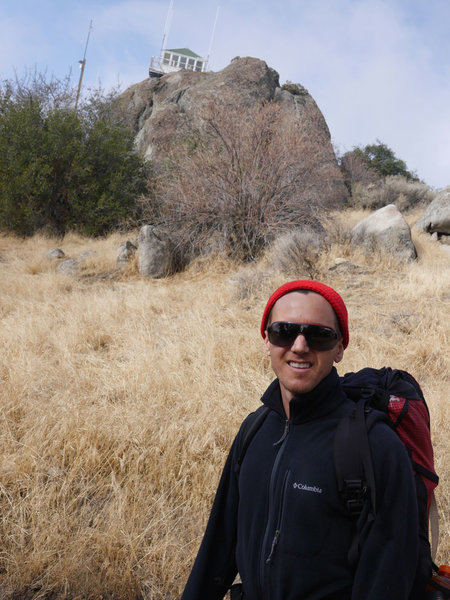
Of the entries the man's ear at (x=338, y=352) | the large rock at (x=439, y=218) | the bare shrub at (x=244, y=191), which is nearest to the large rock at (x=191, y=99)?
the large rock at (x=439, y=218)

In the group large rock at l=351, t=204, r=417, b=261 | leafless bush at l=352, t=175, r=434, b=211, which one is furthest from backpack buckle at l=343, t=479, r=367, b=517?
leafless bush at l=352, t=175, r=434, b=211

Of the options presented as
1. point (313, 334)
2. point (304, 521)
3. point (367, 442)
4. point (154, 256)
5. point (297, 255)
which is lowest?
point (304, 521)

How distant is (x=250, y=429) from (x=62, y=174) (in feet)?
50.9

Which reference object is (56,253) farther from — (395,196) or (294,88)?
(294,88)

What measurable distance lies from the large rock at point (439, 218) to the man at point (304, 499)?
488 inches

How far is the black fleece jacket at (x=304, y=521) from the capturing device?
1.20 metres

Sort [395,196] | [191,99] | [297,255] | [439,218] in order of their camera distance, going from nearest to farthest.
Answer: [297,255], [439,218], [395,196], [191,99]

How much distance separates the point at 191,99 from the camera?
22.2m

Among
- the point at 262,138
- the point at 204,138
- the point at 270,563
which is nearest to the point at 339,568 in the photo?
the point at 270,563

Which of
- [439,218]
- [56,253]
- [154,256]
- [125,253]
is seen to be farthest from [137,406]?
[439,218]

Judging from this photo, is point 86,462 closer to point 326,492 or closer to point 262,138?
point 326,492

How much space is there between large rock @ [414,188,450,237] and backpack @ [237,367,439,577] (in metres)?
12.3

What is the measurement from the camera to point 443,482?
9.87ft

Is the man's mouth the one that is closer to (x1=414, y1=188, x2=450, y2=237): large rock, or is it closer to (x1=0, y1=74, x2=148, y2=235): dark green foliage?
(x1=414, y1=188, x2=450, y2=237): large rock
